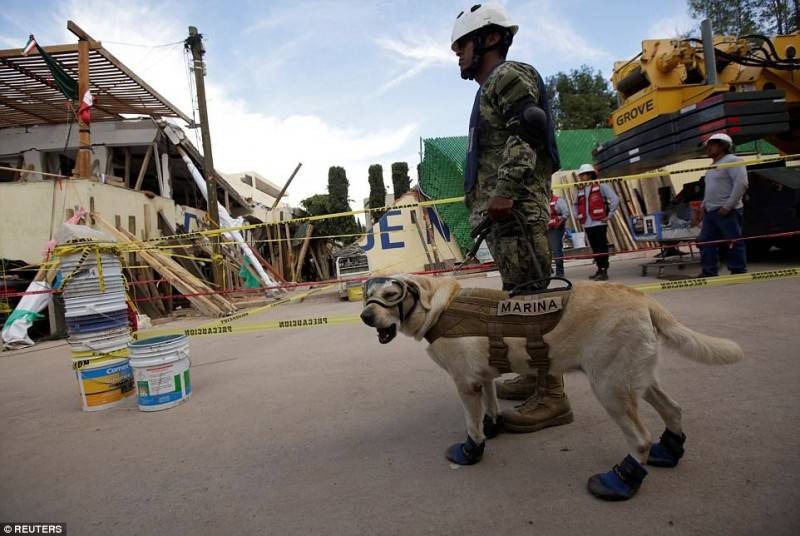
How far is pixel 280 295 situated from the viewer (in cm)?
1237

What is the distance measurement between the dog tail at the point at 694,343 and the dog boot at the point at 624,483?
55 cm

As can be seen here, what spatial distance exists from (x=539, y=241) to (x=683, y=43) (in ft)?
20.8

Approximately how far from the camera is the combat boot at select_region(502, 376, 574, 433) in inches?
95.0

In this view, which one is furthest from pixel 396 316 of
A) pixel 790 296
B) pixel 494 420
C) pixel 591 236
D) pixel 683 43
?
pixel 683 43

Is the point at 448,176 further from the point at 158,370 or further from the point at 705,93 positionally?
the point at 158,370

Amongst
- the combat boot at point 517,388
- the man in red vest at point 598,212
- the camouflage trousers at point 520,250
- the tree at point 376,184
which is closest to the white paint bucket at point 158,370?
the combat boot at point 517,388

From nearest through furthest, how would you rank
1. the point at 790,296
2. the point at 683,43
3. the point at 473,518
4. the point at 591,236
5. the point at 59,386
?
the point at 473,518 → the point at 59,386 → the point at 790,296 → the point at 683,43 → the point at 591,236

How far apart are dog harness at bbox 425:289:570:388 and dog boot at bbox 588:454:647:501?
486 mm

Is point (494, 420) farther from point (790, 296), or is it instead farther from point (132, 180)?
point (132, 180)

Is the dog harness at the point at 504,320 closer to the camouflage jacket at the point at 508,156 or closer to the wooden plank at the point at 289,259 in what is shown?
the camouflage jacket at the point at 508,156

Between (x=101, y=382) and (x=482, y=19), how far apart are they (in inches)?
163

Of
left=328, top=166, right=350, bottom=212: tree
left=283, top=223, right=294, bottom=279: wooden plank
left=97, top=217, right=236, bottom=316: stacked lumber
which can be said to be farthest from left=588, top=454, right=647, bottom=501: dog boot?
left=328, top=166, right=350, bottom=212: tree

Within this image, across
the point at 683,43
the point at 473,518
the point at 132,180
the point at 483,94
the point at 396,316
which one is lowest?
the point at 473,518

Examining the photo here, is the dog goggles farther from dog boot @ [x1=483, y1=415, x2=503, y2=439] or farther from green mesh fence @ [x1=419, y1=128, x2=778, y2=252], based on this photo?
green mesh fence @ [x1=419, y1=128, x2=778, y2=252]
